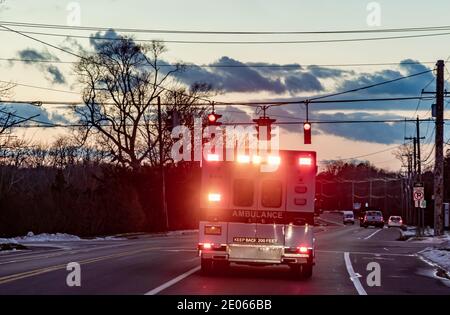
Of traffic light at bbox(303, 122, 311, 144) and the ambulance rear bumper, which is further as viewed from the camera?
traffic light at bbox(303, 122, 311, 144)

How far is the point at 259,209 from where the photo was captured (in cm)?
1853

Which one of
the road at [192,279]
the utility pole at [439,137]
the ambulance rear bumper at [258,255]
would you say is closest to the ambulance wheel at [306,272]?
the road at [192,279]

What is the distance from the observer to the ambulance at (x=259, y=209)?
60.4 ft

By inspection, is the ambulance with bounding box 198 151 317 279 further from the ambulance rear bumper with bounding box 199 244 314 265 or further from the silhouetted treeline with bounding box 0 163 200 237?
the silhouetted treeline with bounding box 0 163 200 237

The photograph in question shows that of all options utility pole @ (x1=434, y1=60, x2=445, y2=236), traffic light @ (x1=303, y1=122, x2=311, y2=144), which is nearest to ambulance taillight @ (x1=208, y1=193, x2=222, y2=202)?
traffic light @ (x1=303, y1=122, x2=311, y2=144)

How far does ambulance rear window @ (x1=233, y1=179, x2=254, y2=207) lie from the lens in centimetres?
1861

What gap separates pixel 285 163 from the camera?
18.6 meters

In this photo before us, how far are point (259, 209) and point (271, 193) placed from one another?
1.53ft

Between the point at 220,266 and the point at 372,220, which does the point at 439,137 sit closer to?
the point at 220,266

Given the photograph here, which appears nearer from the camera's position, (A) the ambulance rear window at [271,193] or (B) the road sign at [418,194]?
(A) the ambulance rear window at [271,193]

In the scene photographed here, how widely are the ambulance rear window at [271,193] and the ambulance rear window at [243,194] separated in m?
0.28

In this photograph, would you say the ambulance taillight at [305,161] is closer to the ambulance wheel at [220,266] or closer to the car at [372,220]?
the ambulance wheel at [220,266]

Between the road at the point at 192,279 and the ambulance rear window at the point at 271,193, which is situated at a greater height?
the ambulance rear window at the point at 271,193
